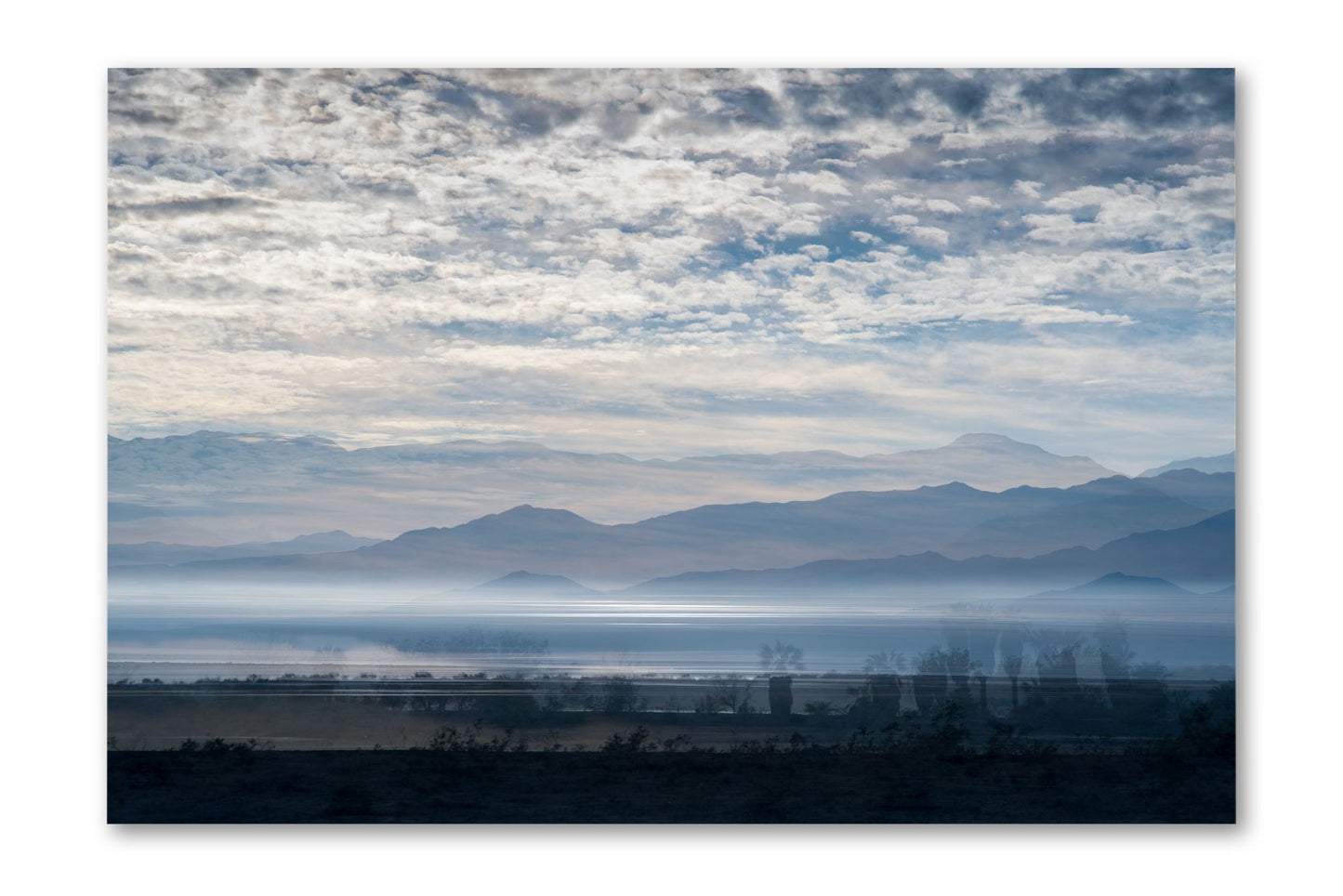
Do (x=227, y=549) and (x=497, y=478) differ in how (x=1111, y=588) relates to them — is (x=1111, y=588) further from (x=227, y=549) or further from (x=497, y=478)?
(x=227, y=549)

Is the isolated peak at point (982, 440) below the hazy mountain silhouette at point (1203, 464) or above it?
above

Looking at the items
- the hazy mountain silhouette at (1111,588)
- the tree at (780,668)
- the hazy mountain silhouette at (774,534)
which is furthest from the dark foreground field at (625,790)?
the hazy mountain silhouette at (774,534)

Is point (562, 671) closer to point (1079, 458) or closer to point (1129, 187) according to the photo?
point (1079, 458)

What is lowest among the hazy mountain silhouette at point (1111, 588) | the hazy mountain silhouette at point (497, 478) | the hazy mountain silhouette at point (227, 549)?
the hazy mountain silhouette at point (1111, 588)

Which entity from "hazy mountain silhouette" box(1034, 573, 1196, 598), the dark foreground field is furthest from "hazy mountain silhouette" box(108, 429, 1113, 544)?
the dark foreground field

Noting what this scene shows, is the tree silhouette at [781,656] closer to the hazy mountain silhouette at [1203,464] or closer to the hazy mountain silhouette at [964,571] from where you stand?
the hazy mountain silhouette at [964,571]

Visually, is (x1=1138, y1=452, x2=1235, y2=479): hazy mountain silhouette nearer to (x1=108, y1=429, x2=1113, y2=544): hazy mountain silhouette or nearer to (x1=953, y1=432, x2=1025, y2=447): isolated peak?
(x1=108, y1=429, x2=1113, y2=544): hazy mountain silhouette

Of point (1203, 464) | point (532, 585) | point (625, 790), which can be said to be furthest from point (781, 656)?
point (1203, 464)
